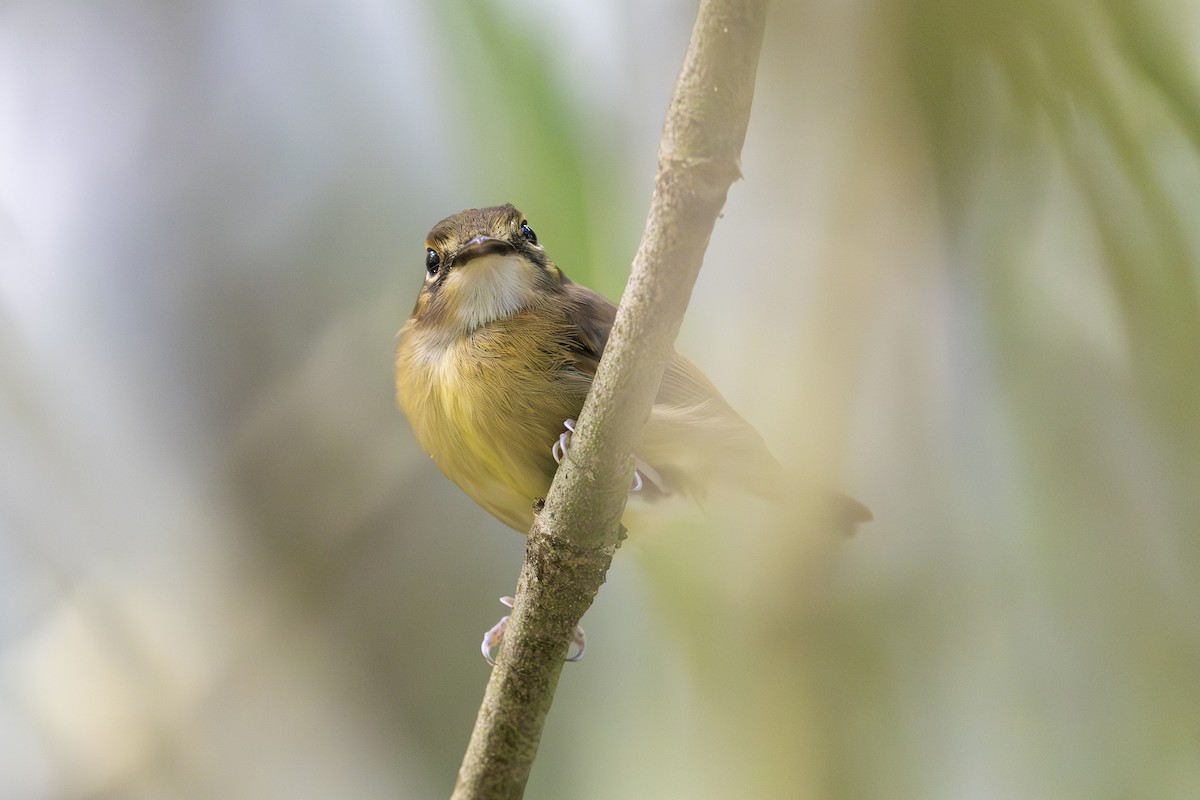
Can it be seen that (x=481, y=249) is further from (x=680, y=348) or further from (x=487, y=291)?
(x=680, y=348)

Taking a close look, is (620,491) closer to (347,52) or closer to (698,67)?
(698,67)

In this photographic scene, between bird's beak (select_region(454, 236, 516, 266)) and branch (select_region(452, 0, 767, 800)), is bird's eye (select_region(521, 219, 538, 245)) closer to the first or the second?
bird's beak (select_region(454, 236, 516, 266))

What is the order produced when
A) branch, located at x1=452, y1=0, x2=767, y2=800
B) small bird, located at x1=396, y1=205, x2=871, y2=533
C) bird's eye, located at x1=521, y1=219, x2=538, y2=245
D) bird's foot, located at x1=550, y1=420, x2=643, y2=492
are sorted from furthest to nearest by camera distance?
bird's eye, located at x1=521, y1=219, x2=538, y2=245 → small bird, located at x1=396, y1=205, x2=871, y2=533 → bird's foot, located at x1=550, y1=420, x2=643, y2=492 → branch, located at x1=452, y1=0, x2=767, y2=800

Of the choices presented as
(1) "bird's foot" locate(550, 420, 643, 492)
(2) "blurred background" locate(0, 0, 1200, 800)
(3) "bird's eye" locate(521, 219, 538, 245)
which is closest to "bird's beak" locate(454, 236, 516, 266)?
(3) "bird's eye" locate(521, 219, 538, 245)

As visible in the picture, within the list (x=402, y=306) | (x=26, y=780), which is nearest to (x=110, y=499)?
(x=26, y=780)

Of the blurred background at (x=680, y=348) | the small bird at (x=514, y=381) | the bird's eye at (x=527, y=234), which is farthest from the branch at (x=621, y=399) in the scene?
the blurred background at (x=680, y=348)

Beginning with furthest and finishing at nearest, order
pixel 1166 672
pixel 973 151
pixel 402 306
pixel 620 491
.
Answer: pixel 402 306, pixel 973 151, pixel 1166 672, pixel 620 491

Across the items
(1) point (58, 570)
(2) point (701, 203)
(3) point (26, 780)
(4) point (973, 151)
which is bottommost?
(3) point (26, 780)
